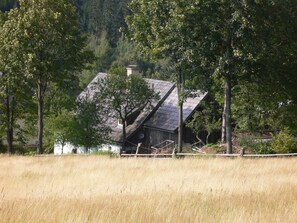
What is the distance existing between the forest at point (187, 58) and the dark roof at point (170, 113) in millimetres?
1360

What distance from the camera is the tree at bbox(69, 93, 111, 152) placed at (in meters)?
39.6

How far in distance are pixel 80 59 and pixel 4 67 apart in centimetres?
502

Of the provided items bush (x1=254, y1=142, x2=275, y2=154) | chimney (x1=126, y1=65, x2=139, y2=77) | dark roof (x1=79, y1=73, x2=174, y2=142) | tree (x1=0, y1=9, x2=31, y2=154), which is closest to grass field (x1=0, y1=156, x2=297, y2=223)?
bush (x1=254, y1=142, x2=275, y2=154)

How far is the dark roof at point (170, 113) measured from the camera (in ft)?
144

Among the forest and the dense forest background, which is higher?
the dense forest background

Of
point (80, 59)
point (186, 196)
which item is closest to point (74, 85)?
point (80, 59)

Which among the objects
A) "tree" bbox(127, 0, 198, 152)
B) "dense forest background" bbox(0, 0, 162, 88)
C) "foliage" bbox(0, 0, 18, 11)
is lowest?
"tree" bbox(127, 0, 198, 152)

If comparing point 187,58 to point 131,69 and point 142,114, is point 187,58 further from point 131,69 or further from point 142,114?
point 131,69

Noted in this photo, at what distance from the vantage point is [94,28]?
145750 millimetres

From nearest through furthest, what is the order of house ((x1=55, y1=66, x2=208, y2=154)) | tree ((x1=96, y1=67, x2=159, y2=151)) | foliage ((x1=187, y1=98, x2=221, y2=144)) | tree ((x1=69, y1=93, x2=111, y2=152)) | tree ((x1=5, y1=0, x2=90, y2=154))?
tree ((x1=5, y1=0, x2=90, y2=154)), tree ((x1=69, y1=93, x2=111, y2=152)), foliage ((x1=187, y1=98, x2=221, y2=144)), tree ((x1=96, y1=67, x2=159, y2=151)), house ((x1=55, y1=66, x2=208, y2=154))

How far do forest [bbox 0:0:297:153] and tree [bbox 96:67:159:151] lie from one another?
2.58 meters

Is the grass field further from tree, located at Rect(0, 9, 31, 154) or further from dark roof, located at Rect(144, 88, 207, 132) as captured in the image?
dark roof, located at Rect(144, 88, 207, 132)

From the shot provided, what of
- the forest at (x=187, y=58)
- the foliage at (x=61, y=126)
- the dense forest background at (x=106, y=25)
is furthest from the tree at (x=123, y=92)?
the dense forest background at (x=106, y=25)

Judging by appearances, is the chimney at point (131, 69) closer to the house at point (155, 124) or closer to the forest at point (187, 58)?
the house at point (155, 124)
